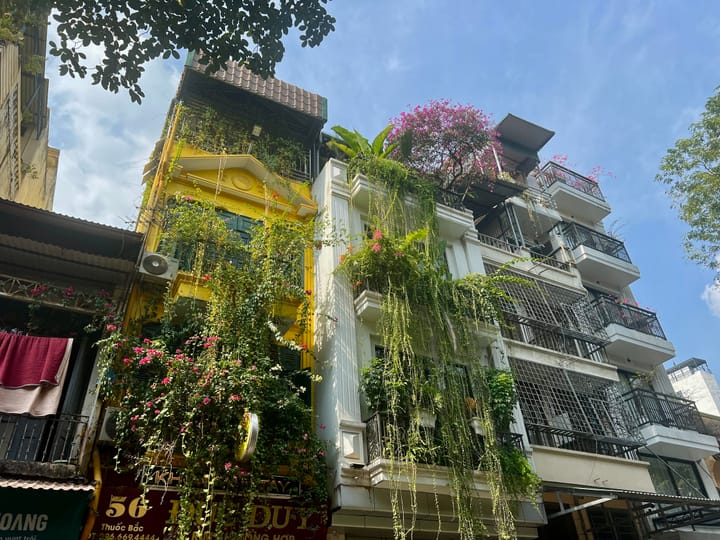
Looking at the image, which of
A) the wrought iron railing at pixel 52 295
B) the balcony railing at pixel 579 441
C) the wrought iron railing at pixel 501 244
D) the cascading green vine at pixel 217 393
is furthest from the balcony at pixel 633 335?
the wrought iron railing at pixel 52 295

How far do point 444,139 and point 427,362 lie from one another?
7.27 meters

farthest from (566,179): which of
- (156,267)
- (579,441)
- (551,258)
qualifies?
(156,267)

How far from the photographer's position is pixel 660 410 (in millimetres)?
13914

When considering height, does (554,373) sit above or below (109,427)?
above

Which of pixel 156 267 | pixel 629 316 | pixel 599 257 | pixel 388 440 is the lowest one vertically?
pixel 388 440

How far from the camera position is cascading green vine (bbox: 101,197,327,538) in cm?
704

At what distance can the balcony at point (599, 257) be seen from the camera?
16688mm

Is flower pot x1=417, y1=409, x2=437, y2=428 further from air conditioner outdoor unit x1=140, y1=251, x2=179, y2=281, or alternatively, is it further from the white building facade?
air conditioner outdoor unit x1=140, y1=251, x2=179, y2=281

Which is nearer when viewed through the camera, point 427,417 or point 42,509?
point 42,509

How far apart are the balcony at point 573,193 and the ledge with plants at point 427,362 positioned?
768 centimetres

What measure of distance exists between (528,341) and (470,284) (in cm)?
327

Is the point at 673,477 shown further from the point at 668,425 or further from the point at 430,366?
the point at 430,366

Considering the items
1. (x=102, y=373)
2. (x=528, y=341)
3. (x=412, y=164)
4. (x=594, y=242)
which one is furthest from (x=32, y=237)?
(x=594, y=242)

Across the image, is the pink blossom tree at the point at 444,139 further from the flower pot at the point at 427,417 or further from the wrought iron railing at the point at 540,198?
the flower pot at the point at 427,417
